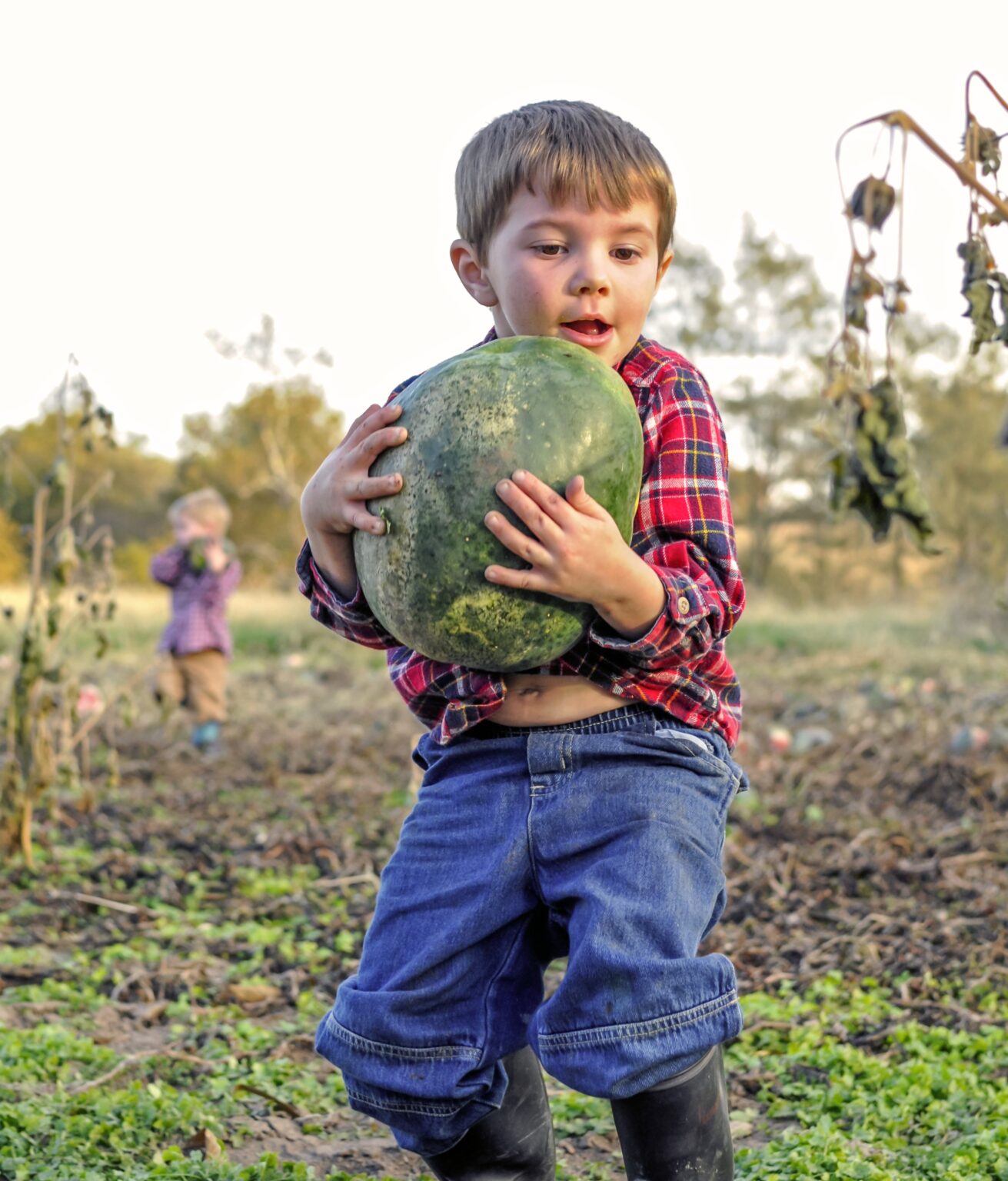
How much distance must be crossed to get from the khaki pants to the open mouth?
6.96 meters

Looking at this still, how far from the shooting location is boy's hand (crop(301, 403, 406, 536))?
2166 mm

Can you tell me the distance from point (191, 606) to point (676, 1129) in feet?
23.8

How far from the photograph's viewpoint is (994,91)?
2014mm

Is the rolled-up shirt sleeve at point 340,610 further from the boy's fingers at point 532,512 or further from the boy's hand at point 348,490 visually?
the boy's fingers at point 532,512

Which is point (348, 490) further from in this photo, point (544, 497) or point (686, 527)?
point (686, 527)

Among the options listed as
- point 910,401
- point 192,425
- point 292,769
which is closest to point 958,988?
point 292,769

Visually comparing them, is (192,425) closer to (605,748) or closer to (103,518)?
(103,518)

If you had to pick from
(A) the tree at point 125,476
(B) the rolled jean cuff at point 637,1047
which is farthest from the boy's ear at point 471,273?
(A) the tree at point 125,476

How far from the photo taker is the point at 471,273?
99.1 inches

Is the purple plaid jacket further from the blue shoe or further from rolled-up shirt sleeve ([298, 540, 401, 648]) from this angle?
rolled-up shirt sleeve ([298, 540, 401, 648])

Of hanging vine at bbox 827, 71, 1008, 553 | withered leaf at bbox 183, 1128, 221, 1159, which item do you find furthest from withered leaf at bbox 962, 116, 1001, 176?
withered leaf at bbox 183, 1128, 221, 1159

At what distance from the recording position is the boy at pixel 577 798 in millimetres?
2154

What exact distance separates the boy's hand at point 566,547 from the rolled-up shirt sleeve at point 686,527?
0.12 metres

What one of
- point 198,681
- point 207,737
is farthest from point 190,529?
point 207,737
